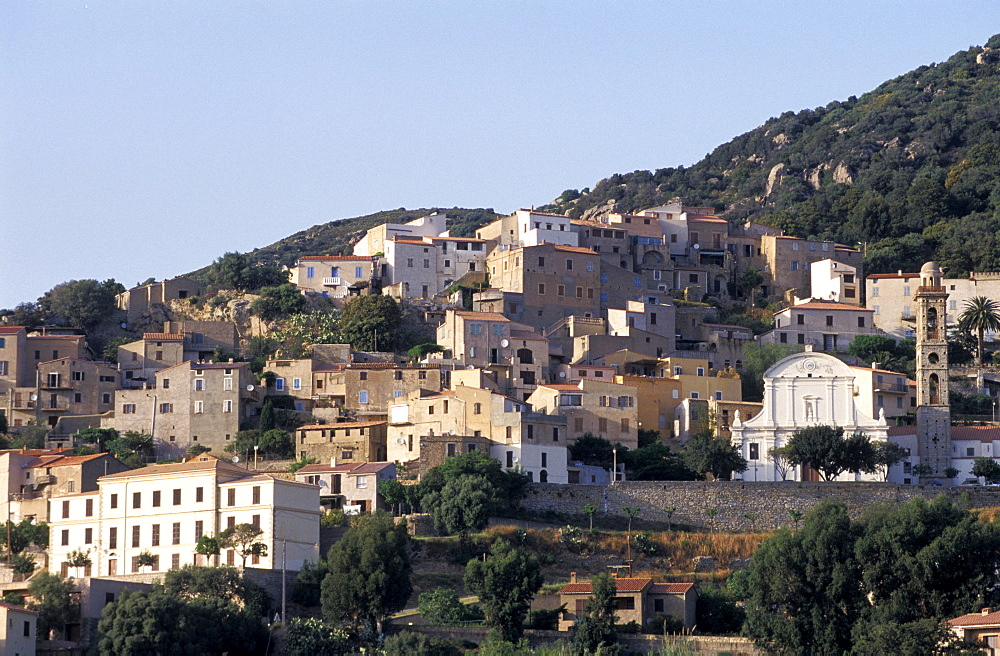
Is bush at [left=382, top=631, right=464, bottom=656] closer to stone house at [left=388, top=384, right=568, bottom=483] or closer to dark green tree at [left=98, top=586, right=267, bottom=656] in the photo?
dark green tree at [left=98, top=586, right=267, bottom=656]

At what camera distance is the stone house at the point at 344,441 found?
2987 inches

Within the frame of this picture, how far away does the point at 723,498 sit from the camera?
7000 centimetres

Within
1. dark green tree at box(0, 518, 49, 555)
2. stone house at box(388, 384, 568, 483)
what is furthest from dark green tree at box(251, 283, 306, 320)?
dark green tree at box(0, 518, 49, 555)

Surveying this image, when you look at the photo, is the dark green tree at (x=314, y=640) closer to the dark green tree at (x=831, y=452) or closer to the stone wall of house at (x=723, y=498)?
the stone wall of house at (x=723, y=498)

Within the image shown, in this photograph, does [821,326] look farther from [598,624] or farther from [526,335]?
[598,624]

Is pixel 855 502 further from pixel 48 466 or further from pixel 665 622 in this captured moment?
pixel 48 466

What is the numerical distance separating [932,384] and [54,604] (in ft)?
128

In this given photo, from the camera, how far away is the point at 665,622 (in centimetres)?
5778

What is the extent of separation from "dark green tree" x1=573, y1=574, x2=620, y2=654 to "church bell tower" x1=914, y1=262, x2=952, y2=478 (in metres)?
23.4

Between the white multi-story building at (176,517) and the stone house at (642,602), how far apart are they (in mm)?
9419

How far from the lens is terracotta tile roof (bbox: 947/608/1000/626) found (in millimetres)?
52375

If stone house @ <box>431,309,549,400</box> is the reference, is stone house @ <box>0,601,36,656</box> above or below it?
below

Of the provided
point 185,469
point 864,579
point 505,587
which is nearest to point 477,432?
point 185,469

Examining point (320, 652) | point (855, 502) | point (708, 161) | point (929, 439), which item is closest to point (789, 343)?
point (929, 439)
